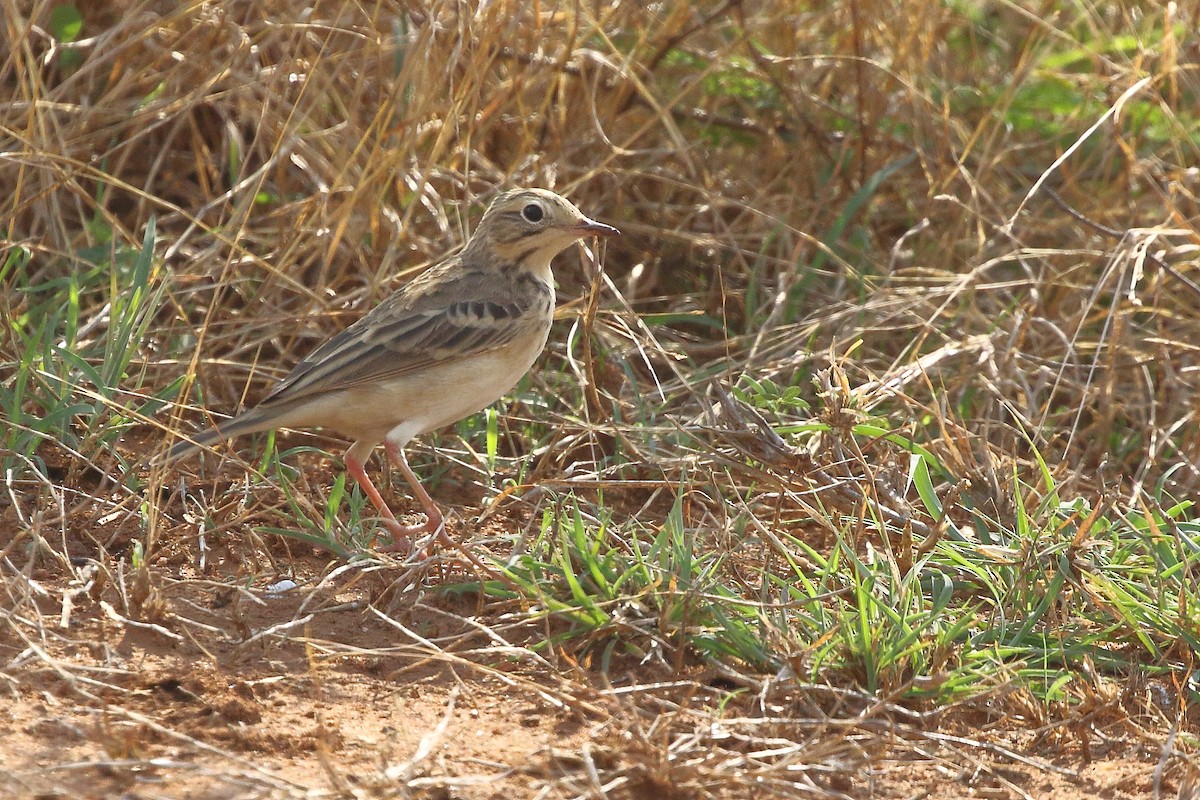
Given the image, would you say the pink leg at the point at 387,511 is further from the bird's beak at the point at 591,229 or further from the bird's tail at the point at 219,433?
the bird's beak at the point at 591,229

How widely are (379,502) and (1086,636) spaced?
243 centimetres

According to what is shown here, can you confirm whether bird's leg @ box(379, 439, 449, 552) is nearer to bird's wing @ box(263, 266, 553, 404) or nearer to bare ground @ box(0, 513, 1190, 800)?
bird's wing @ box(263, 266, 553, 404)

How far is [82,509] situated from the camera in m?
4.80

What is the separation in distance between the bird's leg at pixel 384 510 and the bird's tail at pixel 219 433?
399mm

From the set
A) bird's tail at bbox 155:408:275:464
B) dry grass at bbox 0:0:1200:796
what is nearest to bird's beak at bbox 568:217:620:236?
dry grass at bbox 0:0:1200:796

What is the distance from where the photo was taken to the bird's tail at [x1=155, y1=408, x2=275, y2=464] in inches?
191

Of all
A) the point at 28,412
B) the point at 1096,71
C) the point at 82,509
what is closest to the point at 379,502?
→ the point at 82,509

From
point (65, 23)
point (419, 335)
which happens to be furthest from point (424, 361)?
point (65, 23)

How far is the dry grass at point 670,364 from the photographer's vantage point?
4.00m

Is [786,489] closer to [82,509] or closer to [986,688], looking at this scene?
[986,688]

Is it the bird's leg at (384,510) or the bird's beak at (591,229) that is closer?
the bird's leg at (384,510)

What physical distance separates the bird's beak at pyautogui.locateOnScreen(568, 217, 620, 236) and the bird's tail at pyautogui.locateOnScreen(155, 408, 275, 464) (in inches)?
56.0

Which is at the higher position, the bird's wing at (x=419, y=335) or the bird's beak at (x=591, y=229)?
the bird's beak at (x=591, y=229)

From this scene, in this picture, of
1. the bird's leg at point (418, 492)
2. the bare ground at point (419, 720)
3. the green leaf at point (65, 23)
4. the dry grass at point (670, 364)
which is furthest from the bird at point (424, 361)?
the green leaf at point (65, 23)
